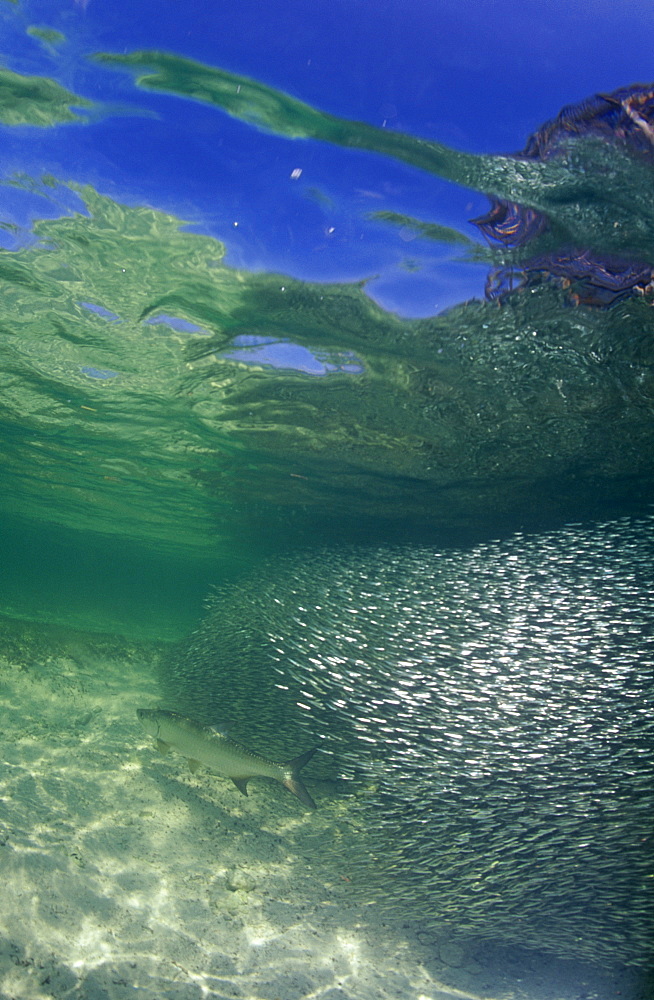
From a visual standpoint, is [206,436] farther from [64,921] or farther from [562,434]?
[64,921]

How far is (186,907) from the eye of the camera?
620cm

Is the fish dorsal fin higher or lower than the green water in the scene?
lower

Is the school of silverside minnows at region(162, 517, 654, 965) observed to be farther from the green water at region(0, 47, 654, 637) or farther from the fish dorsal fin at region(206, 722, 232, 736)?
the green water at region(0, 47, 654, 637)

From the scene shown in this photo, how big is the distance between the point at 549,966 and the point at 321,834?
3367 mm

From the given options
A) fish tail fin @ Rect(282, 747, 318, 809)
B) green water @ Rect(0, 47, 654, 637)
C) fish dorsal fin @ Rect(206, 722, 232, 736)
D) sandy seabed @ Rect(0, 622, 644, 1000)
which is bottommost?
sandy seabed @ Rect(0, 622, 644, 1000)

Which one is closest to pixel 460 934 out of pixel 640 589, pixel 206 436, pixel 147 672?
pixel 640 589

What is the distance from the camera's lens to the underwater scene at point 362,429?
5117 millimetres

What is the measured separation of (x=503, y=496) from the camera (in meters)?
14.5

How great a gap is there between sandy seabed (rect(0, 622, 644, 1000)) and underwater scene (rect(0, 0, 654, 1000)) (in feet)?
0.14

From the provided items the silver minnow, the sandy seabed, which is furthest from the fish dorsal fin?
the sandy seabed

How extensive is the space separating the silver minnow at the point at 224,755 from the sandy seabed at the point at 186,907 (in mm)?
1325

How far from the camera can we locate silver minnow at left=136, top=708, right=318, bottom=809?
676cm

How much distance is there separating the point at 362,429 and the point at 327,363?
2.73 metres

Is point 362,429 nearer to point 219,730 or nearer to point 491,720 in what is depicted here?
point 491,720
